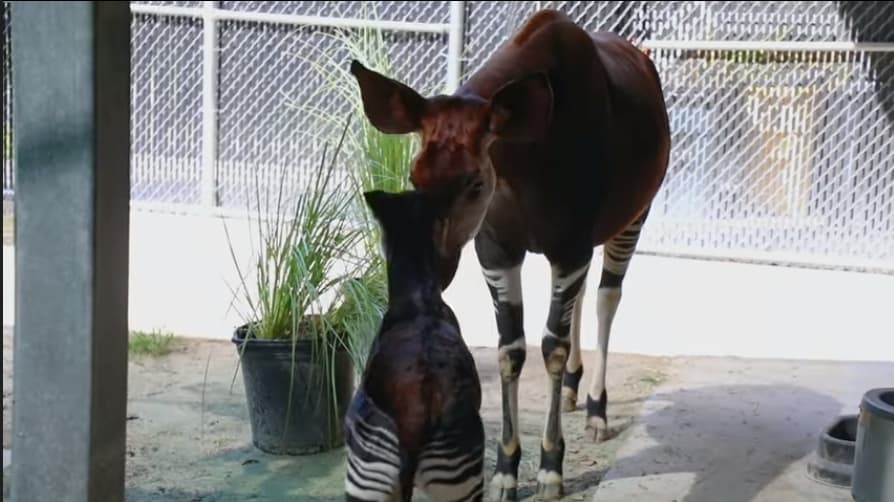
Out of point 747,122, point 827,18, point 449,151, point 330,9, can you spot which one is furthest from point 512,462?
point 330,9

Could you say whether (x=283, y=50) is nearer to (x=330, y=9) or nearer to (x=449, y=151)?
(x=330, y=9)

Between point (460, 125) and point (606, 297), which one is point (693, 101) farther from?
point (460, 125)

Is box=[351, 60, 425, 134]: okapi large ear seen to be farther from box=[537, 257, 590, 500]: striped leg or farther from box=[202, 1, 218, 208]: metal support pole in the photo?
box=[202, 1, 218, 208]: metal support pole

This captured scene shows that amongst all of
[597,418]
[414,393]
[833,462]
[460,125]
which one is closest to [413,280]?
[414,393]

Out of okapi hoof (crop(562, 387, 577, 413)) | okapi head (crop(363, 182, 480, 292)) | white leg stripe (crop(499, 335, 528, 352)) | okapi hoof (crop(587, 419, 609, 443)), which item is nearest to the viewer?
okapi head (crop(363, 182, 480, 292))

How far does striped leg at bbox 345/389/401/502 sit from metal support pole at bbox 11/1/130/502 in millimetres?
453

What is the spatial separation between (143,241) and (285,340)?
12.0 ft

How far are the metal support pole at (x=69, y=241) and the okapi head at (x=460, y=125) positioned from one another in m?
0.67

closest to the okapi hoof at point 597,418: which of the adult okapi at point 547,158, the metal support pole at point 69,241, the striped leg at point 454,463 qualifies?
the adult okapi at point 547,158

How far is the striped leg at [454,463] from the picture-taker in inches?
72.5

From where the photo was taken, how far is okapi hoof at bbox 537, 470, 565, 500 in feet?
10.7

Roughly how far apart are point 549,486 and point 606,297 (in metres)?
1.18

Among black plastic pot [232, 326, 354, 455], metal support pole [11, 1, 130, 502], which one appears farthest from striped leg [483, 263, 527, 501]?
metal support pole [11, 1, 130, 502]

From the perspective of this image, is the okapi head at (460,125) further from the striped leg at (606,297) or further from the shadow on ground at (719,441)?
the striped leg at (606,297)
